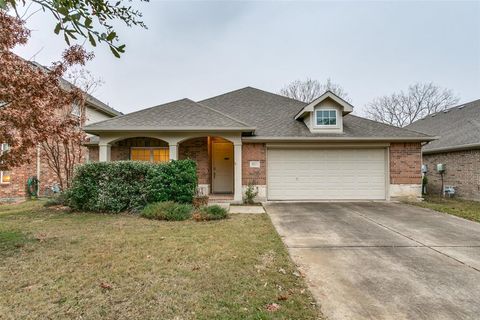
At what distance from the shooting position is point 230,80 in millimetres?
28453

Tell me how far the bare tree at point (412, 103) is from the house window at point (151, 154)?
1274 inches

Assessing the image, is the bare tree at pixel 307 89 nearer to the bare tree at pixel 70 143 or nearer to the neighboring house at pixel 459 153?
the neighboring house at pixel 459 153

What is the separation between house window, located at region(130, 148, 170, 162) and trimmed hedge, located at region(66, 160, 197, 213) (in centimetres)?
331

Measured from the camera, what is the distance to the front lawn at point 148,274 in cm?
277

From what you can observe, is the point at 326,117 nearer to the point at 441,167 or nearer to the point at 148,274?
the point at 441,167

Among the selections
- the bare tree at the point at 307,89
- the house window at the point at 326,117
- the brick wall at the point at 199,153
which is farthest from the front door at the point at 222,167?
the bare tree at the point at 307,89

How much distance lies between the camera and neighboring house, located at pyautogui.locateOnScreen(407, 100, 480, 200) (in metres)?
11.5

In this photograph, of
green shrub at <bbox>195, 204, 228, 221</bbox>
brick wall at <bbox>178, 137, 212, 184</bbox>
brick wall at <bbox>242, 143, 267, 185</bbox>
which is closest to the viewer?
green shrub at <bbox>195, 204, 228, 221</bbox>

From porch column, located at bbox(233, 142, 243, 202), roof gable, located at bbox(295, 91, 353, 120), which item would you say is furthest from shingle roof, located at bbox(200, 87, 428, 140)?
porch column, located at bbox(233, 142, 243, 202)

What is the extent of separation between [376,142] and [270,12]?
25.0 ft

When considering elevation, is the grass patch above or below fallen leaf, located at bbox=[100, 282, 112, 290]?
above

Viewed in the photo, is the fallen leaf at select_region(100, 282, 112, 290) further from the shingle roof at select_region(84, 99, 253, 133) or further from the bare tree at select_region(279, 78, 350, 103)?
the bare tree at select_region(279, 78, 350, 103)

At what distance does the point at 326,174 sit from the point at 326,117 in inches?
100

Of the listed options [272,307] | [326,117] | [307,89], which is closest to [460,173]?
[326,117]
